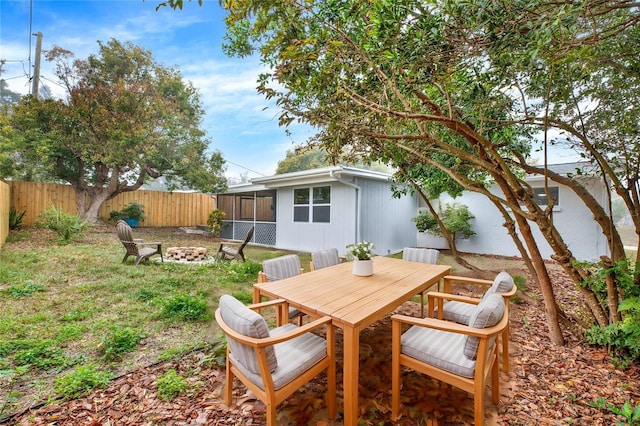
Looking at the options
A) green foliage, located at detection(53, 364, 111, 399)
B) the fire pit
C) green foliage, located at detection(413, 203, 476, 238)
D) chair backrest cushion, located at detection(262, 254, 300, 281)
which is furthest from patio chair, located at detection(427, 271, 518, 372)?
the fire pit

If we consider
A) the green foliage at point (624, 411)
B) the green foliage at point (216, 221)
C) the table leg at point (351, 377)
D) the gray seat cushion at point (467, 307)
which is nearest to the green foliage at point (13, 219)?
the green foliage at point (216, 221)

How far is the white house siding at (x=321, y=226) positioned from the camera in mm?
8078

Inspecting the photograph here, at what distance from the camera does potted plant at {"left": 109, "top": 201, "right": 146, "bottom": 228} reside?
1324cm

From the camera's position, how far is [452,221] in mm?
9156

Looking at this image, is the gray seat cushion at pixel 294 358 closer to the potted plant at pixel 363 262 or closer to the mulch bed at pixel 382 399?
the mulch bed at pixel 382 399

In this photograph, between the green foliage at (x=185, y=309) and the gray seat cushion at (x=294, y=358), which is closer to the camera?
the gray seat cushion at (x=294, y=358)

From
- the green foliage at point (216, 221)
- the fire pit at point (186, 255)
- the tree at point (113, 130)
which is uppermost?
the tree at point (113, 130)

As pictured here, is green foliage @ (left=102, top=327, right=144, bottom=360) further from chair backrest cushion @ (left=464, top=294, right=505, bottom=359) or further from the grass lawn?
chair backrest cushion @ (left=464, top=294, right=505, bottom=359)

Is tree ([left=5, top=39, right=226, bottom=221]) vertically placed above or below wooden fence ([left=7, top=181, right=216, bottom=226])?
above

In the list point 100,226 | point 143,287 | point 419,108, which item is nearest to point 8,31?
point 100,226

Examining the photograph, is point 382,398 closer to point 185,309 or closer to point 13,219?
point 185,309

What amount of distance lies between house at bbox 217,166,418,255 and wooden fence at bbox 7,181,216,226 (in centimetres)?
661

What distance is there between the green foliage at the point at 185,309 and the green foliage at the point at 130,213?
12076 mm

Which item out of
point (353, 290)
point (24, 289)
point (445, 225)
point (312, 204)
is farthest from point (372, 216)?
point (24, 289)
